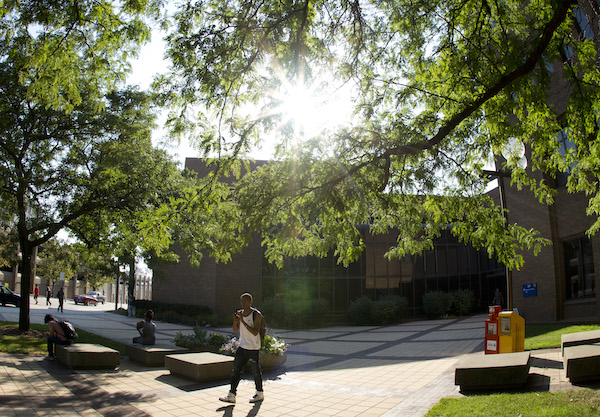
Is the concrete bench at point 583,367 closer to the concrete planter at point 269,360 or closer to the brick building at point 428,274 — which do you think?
the concrete planter at point 269,360

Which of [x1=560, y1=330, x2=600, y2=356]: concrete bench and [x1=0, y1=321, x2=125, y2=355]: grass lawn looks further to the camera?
[x1=0, y1=321, x2=125, y2=355]: grass lawn

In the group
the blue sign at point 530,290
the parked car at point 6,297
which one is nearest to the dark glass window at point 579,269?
the blue sign at point 530,290

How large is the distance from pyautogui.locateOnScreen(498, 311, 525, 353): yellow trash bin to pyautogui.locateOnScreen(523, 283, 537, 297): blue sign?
10843mm

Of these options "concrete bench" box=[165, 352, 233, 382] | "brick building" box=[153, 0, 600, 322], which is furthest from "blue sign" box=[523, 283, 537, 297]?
"concrete bench" box=[165, 352, 233, 382]

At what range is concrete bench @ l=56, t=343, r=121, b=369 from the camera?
8.67 meters

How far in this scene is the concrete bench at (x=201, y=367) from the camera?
793cm

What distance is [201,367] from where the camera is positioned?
7922 mm

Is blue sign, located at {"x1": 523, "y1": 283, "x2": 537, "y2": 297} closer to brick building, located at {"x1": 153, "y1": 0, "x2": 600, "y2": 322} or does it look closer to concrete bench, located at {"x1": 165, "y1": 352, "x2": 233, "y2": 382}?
brick building, located at {"x1": 153, "y1": 0, "x2": 600, "y2": 322}

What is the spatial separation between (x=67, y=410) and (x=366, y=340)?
1267 cm

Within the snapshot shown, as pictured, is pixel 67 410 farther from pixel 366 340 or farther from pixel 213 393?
pixel 366 340

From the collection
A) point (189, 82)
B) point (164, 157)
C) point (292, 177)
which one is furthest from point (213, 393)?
point (164, 157)

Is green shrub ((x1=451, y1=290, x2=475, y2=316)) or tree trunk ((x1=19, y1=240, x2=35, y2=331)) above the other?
tree trunk ((x1=19, y1=240, x2=35, y2=331))

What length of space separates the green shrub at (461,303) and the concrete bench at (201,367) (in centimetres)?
2112

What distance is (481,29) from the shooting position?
6.61m
